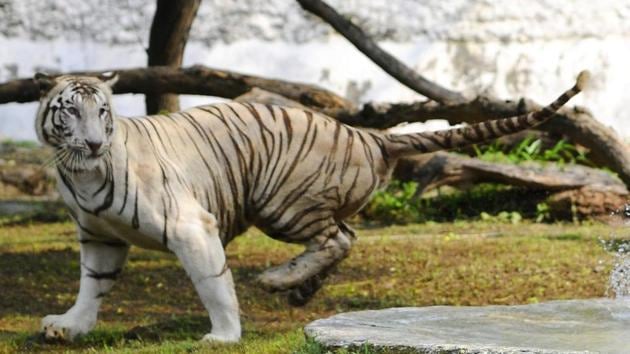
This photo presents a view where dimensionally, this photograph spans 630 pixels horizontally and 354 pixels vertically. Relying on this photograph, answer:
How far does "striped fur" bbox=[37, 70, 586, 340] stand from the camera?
651 centimetres

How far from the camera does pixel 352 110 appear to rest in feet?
35.1

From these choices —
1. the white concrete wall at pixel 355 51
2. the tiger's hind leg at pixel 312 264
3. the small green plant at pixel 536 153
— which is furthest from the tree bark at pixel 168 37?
the tiger's hind leg at pixel 312 264

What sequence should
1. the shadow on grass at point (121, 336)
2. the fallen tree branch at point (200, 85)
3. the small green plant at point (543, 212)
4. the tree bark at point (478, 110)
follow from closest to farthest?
the shadow on grass at point (121, 336) < the tree bark at point (478, 110) < the fallen tree branch at point (200, 85) < the small green plant at point (543, 212)

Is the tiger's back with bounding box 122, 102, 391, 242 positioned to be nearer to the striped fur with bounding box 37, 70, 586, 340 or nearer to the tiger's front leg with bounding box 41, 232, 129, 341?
the striped fur with bounding box 37, 70, 586, 340

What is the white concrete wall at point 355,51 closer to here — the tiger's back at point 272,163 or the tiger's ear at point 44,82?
the tiger's back at point 272,163

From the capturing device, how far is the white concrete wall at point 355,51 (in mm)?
16078

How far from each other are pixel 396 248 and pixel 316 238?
104 inches

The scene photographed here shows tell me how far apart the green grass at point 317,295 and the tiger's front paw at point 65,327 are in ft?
0.15

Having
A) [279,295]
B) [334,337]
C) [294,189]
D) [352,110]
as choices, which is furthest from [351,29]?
[334,337]

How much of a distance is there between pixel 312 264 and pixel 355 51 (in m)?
9.13

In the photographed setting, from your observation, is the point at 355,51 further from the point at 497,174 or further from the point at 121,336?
the point at 121,336

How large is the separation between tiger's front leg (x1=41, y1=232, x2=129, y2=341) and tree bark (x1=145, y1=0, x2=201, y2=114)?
4995 millimetres

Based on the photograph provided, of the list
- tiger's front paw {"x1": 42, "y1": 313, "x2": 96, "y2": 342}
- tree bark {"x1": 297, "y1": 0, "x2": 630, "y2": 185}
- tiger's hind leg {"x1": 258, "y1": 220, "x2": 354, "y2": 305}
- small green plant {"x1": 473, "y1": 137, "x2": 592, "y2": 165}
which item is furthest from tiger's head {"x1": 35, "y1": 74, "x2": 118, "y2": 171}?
small green plant {"x1": 473, "y1": 137, "x2": 592, "y2": 165}

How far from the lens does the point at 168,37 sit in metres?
12.0
